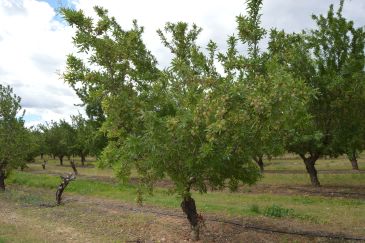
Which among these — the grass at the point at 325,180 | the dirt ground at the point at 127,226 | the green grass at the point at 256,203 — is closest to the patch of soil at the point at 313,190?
Answer: the green grass at the point at 256,203

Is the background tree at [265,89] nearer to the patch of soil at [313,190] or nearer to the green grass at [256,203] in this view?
the green grass at [256,203]

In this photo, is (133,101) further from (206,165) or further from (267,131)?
(267,131)

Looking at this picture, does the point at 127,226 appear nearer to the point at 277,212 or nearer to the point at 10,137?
the point at 277,212

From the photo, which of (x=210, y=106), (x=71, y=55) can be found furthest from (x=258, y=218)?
(x=71, y=55)

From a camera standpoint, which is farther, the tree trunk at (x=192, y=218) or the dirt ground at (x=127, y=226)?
the dirt ground at (x=127, y=226)

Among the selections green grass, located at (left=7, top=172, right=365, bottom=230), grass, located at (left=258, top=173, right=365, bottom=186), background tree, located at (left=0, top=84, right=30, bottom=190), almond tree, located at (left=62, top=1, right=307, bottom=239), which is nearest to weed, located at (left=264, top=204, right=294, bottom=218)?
green grass, located at (left=7, top=172, right=365, bottom=230)

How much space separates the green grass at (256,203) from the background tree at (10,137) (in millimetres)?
3102

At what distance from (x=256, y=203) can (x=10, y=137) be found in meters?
17.1

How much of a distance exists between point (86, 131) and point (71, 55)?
2644cm

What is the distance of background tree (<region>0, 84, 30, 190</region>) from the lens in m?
26.9

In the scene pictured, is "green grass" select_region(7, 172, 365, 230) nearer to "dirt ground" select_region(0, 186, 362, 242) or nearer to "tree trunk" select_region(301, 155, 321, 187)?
"dirt ground" select_region(0, 186, 362, 242)

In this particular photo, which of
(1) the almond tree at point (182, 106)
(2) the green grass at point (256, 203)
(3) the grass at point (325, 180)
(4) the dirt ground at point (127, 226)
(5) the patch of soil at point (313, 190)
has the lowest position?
(4) the dirt ground at point (127, 226)

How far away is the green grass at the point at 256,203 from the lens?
15.1 meters

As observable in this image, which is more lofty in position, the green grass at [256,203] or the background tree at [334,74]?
the background tree at [334,74]
